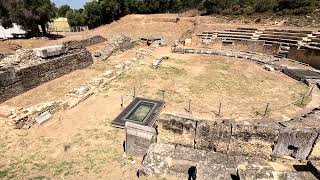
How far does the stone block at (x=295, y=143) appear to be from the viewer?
25.1 feet

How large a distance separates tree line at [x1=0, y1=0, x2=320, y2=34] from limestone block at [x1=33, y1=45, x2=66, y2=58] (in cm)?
1667

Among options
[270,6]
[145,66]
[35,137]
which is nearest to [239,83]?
[145,66]

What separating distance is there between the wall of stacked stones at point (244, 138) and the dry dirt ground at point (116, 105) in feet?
6.15

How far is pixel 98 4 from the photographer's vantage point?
44.6 m

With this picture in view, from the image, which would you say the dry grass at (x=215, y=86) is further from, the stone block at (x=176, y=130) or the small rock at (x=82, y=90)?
the stone block at (x=176, y=130)

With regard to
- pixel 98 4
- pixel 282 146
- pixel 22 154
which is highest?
pixel 98 4

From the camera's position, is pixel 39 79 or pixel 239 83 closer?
pixel 39 79

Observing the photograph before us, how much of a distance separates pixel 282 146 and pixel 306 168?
89 centimetres

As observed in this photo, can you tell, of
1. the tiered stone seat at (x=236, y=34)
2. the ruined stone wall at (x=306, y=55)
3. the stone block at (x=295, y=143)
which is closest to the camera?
the stone block at (x=295, y=143)

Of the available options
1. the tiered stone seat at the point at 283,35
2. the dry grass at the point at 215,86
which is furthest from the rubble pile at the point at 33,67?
the tiered stone seat at the point at 283,35

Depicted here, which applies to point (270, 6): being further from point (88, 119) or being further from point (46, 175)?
point (46, 175)

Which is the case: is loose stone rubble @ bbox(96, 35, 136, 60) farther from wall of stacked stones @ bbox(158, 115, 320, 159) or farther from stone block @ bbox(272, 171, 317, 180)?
stone block @ bbox(272, 171, 317, 180)

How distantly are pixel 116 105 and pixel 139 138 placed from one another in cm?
455

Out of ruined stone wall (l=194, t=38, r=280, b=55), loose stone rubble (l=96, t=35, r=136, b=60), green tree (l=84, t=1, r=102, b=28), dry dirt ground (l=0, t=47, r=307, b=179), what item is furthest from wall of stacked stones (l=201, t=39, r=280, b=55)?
green tree (l=84, t=1, r=102, b=28)
